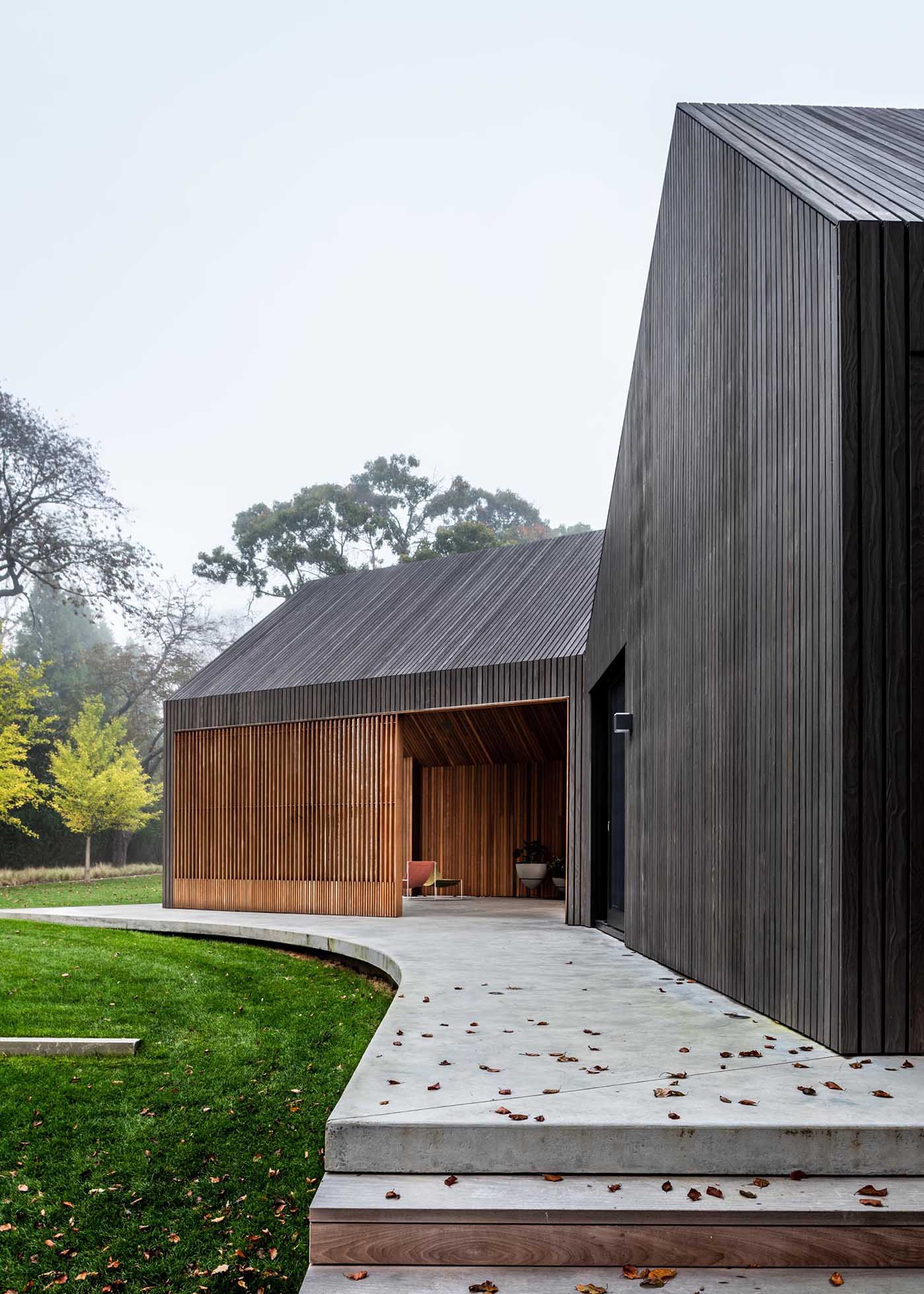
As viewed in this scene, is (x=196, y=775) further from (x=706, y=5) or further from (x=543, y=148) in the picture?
(x=543, y=148)

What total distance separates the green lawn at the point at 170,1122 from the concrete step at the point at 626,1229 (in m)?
1.21

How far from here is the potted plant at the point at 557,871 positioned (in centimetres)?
1583

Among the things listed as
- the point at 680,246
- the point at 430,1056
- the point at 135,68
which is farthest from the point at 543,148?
the point at 430,1056

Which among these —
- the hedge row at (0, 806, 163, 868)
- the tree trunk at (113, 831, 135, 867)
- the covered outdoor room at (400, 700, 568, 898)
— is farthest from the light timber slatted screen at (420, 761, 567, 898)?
the tree trunk at (113, 831, 135, 867)

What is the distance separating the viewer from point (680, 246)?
7.12 m

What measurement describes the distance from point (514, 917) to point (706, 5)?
1503 inches

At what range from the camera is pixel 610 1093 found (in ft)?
11.6

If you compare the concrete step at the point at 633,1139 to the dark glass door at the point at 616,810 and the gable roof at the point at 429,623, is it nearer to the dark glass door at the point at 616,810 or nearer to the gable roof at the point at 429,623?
the dark glass door at the point at 616,810

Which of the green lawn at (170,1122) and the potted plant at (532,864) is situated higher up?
the green lawn at (170,1122)

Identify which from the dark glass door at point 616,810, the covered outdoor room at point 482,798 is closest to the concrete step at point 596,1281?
the dark glass door at point 616,810

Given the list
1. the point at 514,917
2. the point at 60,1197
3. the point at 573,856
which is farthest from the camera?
the point at 514,917

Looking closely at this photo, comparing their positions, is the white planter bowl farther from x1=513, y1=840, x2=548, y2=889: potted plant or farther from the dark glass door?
the dark glass door

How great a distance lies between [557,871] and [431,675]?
463cm

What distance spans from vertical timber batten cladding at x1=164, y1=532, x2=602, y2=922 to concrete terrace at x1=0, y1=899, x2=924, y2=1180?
5.99m
